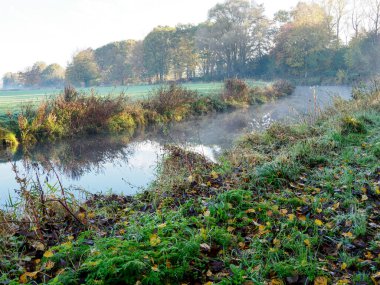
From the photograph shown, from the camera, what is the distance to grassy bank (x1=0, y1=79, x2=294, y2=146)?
40.3ft

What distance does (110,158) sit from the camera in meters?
9.62

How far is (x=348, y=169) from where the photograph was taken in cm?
514

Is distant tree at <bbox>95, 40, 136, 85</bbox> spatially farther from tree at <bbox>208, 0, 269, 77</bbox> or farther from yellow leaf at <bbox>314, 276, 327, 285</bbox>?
yellow leaf at <bbox>314, 276, 327, 285</bbox>

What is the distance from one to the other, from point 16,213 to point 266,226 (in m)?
3.40

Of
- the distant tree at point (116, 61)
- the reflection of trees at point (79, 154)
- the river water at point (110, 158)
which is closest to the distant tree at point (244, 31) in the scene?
the distant tree at point (116, 61)

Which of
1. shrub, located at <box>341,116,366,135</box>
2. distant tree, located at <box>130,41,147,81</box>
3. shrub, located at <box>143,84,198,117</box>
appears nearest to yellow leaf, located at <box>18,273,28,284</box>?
shrub, located at <box>341,116,366,135</box>

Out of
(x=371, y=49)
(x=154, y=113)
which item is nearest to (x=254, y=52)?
(x=371, y=49)

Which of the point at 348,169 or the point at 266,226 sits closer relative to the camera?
the point at 266,226

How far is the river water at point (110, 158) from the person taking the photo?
22.7 ft

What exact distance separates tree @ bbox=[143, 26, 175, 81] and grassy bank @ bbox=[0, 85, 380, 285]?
46420 mm

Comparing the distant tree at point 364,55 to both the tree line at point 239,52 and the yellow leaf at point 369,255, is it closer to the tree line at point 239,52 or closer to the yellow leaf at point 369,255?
the tree line at point 239,52

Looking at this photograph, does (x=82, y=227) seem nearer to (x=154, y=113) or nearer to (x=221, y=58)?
(x=154, y=113)

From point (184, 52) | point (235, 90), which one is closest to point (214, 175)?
point (235, 90)

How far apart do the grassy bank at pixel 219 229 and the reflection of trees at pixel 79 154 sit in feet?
11.4
